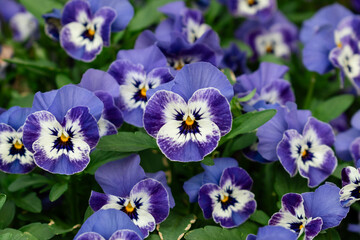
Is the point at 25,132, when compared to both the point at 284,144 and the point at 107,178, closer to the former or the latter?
the point at 107,178

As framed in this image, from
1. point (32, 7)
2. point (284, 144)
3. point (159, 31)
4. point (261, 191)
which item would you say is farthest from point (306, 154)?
point (32, 7)

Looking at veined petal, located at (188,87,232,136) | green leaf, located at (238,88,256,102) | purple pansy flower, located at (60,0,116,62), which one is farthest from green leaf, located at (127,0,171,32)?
veined petal, located at (188,87,232,136)

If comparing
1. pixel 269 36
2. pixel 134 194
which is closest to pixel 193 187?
pixel 134 194

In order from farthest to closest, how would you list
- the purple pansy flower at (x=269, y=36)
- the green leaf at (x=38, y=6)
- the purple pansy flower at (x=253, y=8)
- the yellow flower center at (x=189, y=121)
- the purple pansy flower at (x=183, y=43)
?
1. the purple pansy flower at (x=269, y=36)
2. the purple pansy flower at (x=253, y=8)
3. the green leaf at (x=38, y=6)
4. the purple pansy flower at (x=183, y=43)
5. the yellow flower center at (x=189, y=121)

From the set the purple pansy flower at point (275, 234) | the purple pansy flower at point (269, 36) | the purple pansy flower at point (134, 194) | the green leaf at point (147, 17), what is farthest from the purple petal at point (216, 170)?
the purple pansy flower at point (269, 36)

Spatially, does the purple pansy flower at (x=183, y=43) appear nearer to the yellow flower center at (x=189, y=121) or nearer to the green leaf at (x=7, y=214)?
the yellow flower center at (x=189, y=121)

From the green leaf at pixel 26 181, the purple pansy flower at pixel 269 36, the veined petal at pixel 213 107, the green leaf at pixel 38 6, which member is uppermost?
the veined petal at pixel 213 107
